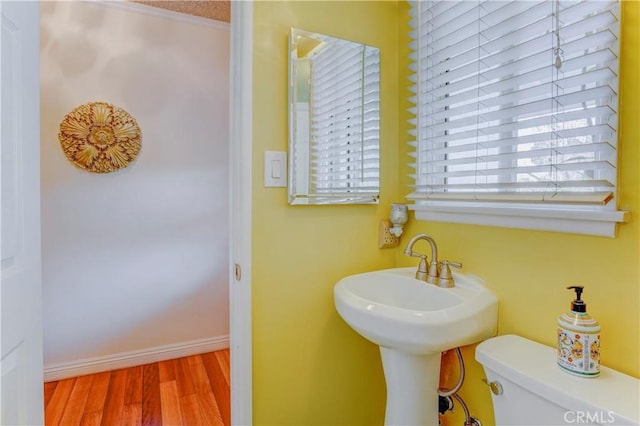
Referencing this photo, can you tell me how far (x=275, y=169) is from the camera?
3.95 ft

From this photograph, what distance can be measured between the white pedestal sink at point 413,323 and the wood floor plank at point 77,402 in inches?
66.0

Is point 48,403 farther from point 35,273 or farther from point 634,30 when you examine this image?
point 634,30

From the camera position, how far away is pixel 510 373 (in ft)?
2.69

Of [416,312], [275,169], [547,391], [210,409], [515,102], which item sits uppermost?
[515,102]

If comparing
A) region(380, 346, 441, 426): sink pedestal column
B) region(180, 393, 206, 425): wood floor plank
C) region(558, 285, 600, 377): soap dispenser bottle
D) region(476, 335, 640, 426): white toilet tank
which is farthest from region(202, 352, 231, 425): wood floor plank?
region(558, 285, 600, 377): soap dispenser bottle

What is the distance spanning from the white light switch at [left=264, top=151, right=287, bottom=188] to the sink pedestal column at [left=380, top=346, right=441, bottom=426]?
69 cm

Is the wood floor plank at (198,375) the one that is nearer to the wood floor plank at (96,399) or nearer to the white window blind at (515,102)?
the wood floor plank at (96,399)

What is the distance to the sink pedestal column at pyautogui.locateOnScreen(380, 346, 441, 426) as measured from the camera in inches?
42.6

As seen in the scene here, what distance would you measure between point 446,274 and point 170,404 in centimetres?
171

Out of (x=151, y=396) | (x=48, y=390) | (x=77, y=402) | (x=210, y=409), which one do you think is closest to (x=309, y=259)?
(x=210, y=409)

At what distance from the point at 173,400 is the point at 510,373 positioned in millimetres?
1842

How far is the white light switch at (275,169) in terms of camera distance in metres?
1.19

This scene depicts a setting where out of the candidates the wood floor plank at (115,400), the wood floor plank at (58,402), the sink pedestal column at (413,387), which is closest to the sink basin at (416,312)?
the sink pedestal column at (413,387)

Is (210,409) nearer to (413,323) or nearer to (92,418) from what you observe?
(92,418)
